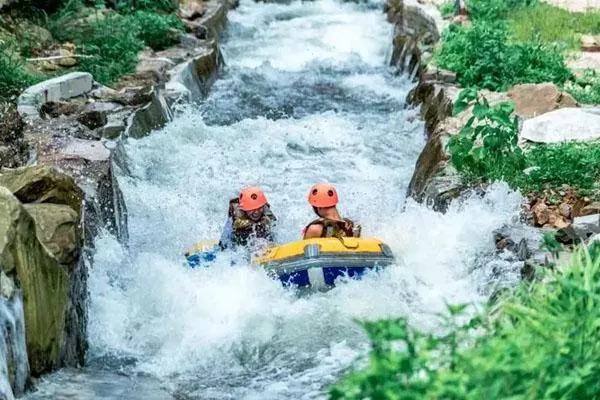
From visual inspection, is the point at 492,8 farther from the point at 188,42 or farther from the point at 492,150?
the point at 492,150

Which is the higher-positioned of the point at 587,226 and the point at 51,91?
the point at 51,91

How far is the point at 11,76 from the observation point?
938 centimetres

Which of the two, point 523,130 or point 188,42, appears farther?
point 188,42

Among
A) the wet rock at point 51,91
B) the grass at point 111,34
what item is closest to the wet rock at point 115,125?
the wet rock at point 51,91

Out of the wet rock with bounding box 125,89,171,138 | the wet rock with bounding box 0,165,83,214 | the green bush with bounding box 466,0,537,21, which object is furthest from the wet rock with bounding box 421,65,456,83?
the wet rock with bounding box 0,165,83,214

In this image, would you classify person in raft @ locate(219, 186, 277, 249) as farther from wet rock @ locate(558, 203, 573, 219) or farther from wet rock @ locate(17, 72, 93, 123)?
wet rock @ locate(17, 72, 93, 123)

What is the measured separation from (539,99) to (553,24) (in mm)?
3481

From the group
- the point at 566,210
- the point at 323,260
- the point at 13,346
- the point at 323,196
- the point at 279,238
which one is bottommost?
the point at 279,238

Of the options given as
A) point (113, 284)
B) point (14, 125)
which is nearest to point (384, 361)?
point (113, 284)

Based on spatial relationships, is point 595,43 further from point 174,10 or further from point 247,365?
point 247,365

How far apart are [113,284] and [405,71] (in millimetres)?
8082

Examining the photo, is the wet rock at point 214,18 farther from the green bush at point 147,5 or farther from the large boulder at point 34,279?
the large boulder at point 34,279

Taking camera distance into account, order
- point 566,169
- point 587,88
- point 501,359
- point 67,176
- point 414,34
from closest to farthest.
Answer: point 501,359
point 67,176
point 566,169
point 587,88
point 414,34

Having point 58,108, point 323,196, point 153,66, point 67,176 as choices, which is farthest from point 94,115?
point 323,196
